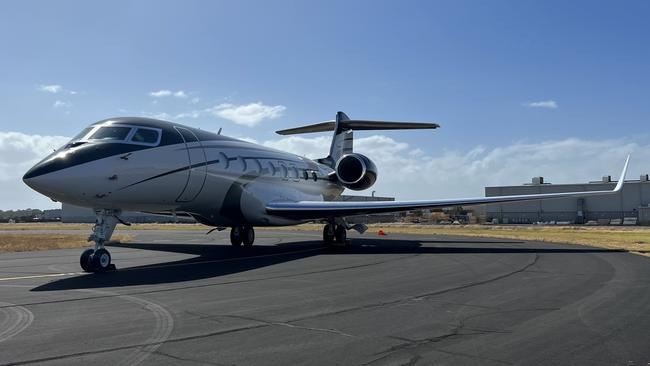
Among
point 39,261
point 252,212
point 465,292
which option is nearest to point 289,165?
point 252,212

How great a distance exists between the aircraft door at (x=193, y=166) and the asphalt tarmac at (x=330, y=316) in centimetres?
350

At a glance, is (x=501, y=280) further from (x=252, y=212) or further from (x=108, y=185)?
(x=252, y=212)

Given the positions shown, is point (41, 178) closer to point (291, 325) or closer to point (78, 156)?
point (78, 156)

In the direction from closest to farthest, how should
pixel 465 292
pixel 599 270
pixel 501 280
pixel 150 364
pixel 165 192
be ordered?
pixel 150 364 < pixel 465 292 < pixel 501 280 < pixel 599 270 < pixel 165 192

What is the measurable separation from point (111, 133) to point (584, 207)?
62341 millimetres

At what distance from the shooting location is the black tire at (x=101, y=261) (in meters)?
12.0

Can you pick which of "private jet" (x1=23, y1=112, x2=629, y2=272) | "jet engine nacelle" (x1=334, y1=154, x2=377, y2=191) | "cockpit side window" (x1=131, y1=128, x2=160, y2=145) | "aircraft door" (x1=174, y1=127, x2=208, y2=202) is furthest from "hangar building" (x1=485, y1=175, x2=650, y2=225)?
"cockpit side window" (x1=131, y1=128, x2=160, y2=145)

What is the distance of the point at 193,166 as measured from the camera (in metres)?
15.4

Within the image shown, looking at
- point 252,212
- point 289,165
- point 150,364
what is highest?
point 289,165

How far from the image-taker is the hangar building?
204 feet

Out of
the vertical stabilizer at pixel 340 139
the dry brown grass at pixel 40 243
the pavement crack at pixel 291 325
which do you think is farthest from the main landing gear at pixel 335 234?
the pavement crack at pixel 291 325

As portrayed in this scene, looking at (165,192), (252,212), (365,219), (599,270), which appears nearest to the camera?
(599,270)

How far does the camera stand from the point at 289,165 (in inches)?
882

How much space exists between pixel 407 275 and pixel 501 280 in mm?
1895
